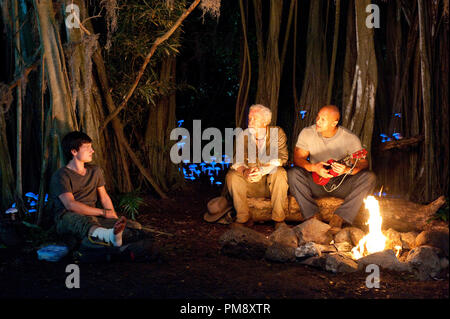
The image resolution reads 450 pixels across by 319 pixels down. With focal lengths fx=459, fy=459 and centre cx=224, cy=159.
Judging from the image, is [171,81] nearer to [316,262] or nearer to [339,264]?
[316,262]

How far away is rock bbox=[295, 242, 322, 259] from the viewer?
3611 millimetres

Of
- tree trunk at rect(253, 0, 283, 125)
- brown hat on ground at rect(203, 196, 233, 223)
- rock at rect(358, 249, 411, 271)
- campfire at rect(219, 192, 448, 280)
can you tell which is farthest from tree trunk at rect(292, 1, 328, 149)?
rock at rect(358, 249, 411, 271)

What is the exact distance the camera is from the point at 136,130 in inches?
236

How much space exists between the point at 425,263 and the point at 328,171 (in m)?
1.33

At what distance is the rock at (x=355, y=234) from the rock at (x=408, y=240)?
0.32m

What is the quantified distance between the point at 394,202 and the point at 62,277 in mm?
3035

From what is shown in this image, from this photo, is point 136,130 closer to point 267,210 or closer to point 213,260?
point 267,210

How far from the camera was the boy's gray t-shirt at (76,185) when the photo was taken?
379cm

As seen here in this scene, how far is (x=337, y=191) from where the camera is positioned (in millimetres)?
4453

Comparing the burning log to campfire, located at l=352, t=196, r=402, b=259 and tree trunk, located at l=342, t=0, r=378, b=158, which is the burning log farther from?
tree trunk, located at l=342, t=0, r=378, b=158

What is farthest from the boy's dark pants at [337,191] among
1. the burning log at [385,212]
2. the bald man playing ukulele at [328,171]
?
the burning log at [385,212]

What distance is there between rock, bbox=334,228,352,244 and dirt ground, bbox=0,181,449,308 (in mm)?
689

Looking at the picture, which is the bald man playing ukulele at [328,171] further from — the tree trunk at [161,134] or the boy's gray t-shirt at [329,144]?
the tree trunk at [161,134]
